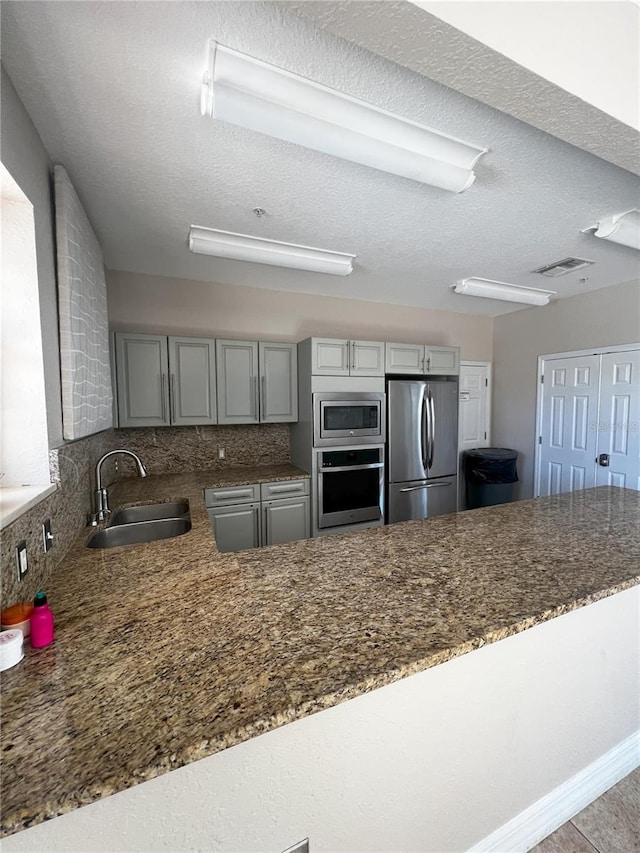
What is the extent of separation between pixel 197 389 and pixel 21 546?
202cm

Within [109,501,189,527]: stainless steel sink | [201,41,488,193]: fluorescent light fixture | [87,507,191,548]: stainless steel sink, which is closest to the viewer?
[201,41,488,193]: fluorescent light fixture

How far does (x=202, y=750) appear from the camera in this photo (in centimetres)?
59

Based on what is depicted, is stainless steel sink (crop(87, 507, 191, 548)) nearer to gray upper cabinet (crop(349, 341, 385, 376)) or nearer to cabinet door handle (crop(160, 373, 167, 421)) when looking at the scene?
cabinet door handle (crop(160, 373, 167, 421))

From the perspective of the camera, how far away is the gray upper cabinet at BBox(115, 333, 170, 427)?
8.96 ft

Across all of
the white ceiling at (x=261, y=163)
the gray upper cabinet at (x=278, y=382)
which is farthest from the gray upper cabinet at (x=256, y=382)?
the white ceiling at (x=261, y=163)

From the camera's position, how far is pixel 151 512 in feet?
7.36

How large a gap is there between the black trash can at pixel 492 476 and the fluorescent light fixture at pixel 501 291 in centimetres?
165

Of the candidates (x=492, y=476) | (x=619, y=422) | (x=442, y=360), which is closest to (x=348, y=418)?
(x=442, y=360)

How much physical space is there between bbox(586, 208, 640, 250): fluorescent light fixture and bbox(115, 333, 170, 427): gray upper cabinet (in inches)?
119

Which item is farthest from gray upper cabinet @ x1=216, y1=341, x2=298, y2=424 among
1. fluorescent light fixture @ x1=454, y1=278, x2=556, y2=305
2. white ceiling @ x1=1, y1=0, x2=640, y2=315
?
fluorescent light fixture @ x1=454, y1=278, x2=556, y2=305

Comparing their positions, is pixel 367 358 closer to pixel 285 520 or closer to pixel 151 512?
pixel 285 520

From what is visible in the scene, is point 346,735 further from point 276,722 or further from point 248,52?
point 248,52

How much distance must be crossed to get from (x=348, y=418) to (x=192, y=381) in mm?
1373

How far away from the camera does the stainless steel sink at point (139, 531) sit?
1877mm
